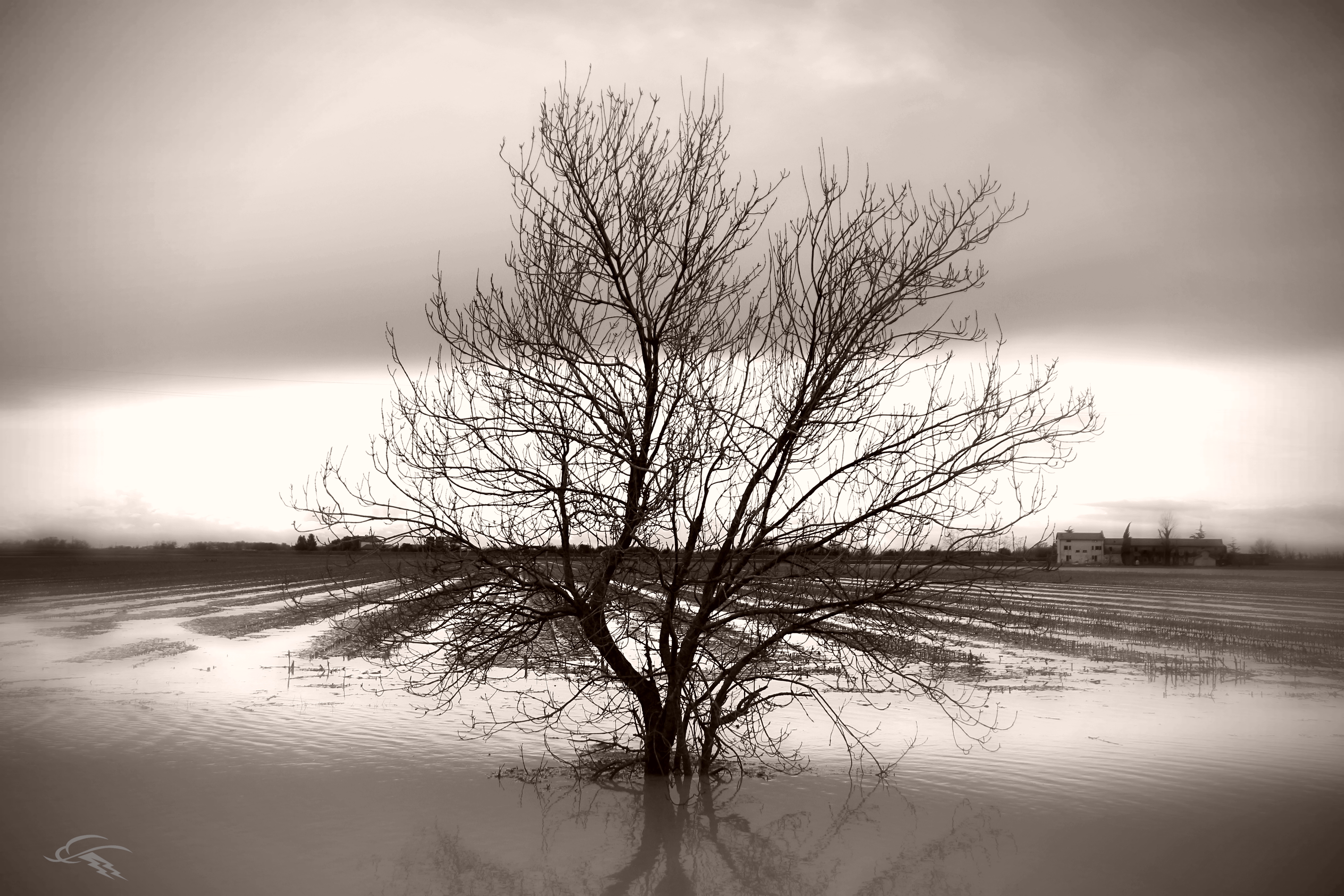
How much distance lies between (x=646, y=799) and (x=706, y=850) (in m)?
1.44

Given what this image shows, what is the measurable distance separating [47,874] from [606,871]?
5.02 m

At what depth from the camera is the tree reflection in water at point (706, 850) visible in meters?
9.33

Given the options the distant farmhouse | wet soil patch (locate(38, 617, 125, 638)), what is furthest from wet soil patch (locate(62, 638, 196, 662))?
the distant farmhouse

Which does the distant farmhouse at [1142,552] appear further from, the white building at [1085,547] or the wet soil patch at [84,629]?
the wet soil patch at [84,629]

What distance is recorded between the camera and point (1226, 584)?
5928cm

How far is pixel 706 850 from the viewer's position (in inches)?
401

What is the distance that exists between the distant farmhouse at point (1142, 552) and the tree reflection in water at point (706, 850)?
8182 cm

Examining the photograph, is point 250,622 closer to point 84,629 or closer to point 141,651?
point 84,629

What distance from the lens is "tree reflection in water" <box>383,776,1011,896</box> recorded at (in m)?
9.33

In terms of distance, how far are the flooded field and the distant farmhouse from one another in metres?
76.7

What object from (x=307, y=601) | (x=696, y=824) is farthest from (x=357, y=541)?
(x=307, y=601)

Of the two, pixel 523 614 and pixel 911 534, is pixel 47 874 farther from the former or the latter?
pixel 911 534

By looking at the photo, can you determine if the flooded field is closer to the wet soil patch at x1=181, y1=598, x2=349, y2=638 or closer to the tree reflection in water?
the tree reflection in water

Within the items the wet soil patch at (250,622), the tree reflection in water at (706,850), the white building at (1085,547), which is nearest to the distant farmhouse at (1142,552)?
the white building at (1085,547)
